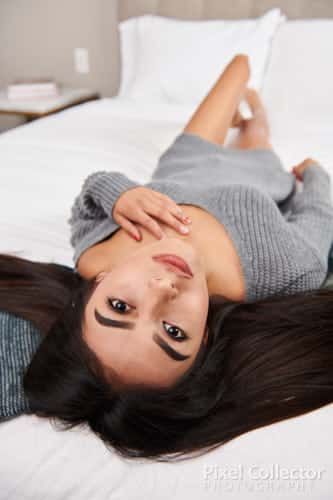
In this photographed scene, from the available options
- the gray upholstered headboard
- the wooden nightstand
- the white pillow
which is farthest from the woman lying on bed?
the wooden nightstand

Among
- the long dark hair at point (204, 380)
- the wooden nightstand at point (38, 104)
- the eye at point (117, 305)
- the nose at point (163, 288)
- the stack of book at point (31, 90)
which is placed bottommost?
the long dark hair at point (204, 380)

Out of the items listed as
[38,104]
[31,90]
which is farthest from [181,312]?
[31,90]

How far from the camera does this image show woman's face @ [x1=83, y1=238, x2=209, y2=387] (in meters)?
0.69

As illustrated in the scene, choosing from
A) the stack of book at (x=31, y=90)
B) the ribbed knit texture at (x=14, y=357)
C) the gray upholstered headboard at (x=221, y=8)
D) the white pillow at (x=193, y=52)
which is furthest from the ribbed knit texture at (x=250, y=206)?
the stack of book at (x=31, y=90)

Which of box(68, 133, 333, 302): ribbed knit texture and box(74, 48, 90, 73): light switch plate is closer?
box(68, 133, 333, 302): ribbed knit texture

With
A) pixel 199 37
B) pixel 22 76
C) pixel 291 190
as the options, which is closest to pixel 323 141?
pixel 291 190

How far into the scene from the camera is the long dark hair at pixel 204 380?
69 centimetres

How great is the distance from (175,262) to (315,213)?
0.53 metres

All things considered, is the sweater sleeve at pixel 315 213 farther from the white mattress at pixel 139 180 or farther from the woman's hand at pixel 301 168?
the white mattress at pixel 139 180

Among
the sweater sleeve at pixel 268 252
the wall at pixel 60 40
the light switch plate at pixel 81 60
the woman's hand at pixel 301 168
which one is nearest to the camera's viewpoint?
the sweater sleeve at pixel 268 252

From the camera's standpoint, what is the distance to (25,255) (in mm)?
1088

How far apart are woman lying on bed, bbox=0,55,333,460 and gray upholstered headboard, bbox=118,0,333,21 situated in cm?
122

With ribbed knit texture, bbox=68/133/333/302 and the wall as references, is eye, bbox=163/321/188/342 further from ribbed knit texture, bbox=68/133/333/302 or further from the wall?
the wall

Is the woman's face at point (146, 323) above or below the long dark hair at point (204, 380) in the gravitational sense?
above
